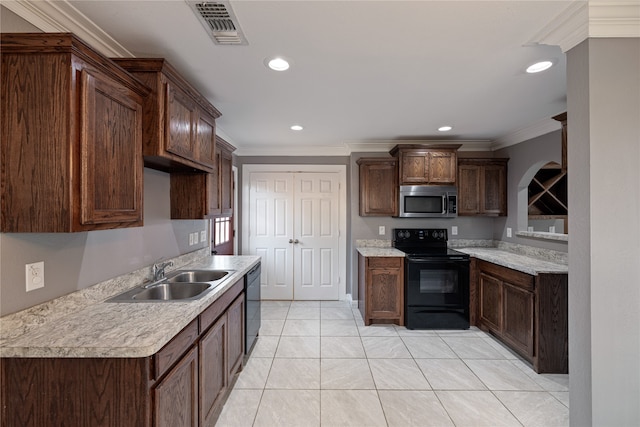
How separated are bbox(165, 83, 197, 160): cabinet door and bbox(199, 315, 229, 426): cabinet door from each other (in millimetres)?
1198

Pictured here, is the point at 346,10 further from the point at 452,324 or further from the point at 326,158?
A: the point at 452,324

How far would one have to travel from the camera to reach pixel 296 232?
446cm

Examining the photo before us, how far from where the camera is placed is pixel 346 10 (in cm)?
138

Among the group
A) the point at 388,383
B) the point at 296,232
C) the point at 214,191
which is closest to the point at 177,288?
the point at 214,191

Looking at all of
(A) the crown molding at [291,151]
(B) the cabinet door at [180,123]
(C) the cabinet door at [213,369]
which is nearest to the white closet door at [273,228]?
(A) the crown molding at [291,151]

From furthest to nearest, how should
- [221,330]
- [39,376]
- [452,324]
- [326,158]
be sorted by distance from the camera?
[326,158] < [452,324] < [221,330] < [39,376]

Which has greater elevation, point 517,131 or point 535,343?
point 517,131

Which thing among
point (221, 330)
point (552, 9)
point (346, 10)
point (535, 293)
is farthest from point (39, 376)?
point (535, 293)

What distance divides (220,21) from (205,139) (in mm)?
1061

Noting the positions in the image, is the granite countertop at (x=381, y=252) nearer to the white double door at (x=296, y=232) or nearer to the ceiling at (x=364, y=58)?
the white double door at (x=296, y=232)

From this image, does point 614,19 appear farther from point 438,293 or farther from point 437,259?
point 438,293

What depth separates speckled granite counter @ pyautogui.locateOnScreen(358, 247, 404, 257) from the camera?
11.5 feet

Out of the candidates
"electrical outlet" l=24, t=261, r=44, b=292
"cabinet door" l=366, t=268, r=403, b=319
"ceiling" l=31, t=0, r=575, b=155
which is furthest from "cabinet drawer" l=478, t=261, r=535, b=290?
"electrical outlet" l=24, t=261, r=44, b=292

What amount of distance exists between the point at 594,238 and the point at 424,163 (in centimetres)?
249
